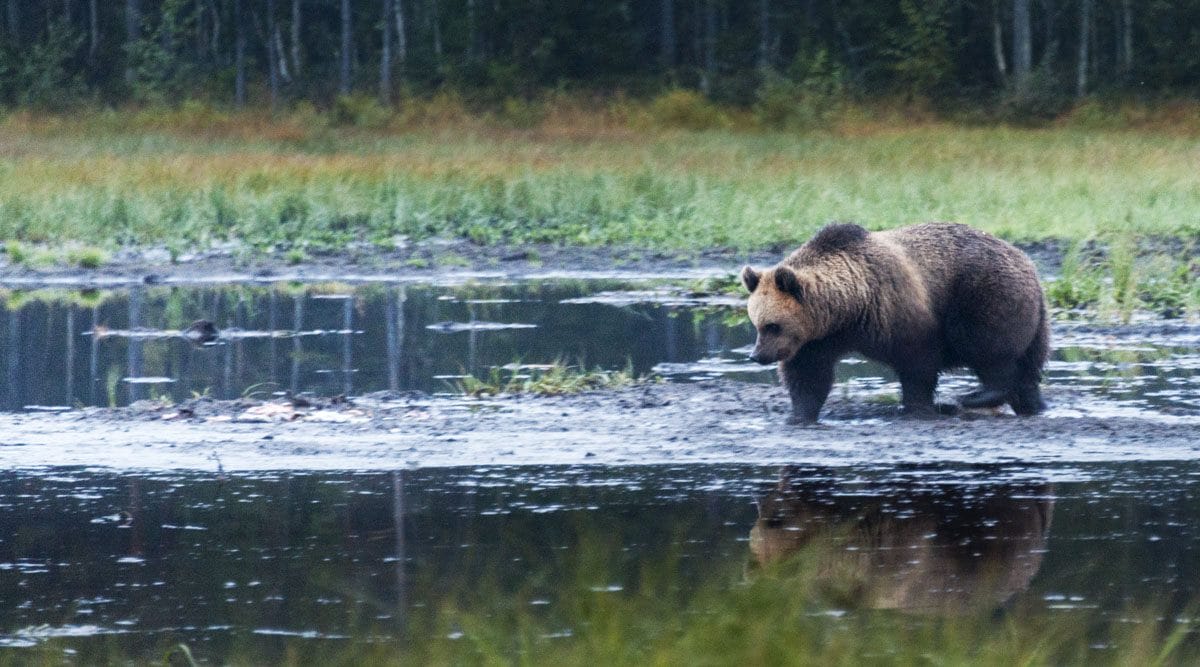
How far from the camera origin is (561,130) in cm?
3462

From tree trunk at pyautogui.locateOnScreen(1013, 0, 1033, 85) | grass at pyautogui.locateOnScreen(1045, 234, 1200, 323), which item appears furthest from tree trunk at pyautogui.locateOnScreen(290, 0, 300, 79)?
grass at pyautogui.locateOnScreen(1045, 234, 1200, 323)

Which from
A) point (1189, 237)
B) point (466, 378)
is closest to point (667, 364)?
point (466, 378)

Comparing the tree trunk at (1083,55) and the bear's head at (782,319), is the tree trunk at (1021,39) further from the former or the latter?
the bear's head at (782,319)

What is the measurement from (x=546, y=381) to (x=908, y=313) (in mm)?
2171

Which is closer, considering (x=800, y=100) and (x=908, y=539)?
(x=908, y=539)

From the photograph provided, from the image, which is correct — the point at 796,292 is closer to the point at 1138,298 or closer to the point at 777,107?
the point at 1138,298

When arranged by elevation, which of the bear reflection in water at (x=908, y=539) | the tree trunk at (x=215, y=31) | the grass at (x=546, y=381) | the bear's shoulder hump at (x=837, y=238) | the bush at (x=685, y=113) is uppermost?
the tree trunk at (x=215, y=31)

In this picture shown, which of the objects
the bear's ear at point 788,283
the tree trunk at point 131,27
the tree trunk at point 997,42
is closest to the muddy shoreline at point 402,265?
the bear's ear at point 788,283

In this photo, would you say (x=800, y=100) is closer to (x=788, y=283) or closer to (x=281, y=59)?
(x=281, y=59)

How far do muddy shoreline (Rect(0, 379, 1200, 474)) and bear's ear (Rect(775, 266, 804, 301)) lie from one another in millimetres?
620

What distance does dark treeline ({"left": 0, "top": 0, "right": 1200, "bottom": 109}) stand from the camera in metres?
44.5

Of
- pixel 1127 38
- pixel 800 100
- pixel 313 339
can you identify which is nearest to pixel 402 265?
pixel 313 339

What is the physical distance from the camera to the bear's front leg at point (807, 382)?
28.5ft

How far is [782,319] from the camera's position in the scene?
28.1ft
